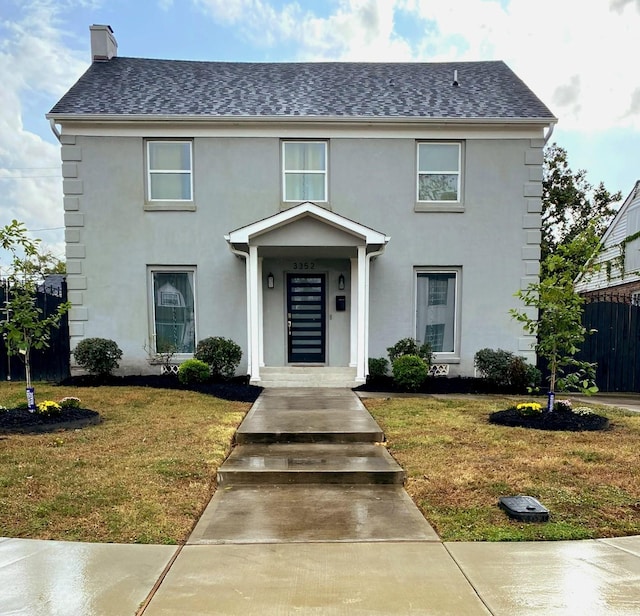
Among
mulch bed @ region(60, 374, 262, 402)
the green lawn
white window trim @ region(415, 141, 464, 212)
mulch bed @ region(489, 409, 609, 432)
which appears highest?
white window trim @ region(415, 141, 464, 212)

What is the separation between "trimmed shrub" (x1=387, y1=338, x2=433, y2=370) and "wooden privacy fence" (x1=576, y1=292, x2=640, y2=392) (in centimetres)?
384

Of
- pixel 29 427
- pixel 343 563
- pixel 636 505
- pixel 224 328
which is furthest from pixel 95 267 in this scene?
pixel 636 505

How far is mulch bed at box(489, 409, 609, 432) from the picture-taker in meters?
6.21

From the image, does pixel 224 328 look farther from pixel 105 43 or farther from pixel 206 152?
pixel 105 43

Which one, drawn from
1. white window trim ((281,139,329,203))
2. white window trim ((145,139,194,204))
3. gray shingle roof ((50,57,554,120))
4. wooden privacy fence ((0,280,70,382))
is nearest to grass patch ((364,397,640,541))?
white window trim ((281,139,329,203))

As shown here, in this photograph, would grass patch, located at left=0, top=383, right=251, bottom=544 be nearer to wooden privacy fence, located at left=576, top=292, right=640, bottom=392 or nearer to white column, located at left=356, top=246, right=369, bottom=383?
white column, located at left=356, top=246, right=369, bottom=383

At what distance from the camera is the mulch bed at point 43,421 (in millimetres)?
5828

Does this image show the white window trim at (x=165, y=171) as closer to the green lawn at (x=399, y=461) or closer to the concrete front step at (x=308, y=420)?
the concrete front step at (x=308, y=420)

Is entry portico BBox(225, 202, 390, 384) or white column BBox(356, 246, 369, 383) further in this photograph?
entry portico BBox(225, 202, 390, 384)

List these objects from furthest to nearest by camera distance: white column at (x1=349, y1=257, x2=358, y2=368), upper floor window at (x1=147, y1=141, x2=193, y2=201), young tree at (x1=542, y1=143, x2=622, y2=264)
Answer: young tree at (x1=542, y1=143, x2=622, y2=264), upper floor window at (x1=147, y1=141, x2=193, y2=201), white column at (x1=349, y1=257, x2=358, y2=368)

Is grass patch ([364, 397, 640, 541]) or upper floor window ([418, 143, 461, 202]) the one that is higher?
upper floor window ([418, 143, 461, 202])

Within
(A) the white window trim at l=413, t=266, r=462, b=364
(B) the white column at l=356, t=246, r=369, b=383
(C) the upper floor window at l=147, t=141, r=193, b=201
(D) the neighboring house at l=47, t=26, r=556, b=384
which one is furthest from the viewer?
(A) the white window trim at l=413, t=266, r=462, b=364

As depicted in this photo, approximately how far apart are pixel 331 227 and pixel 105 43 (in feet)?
27.2

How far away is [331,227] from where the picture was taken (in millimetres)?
9180
